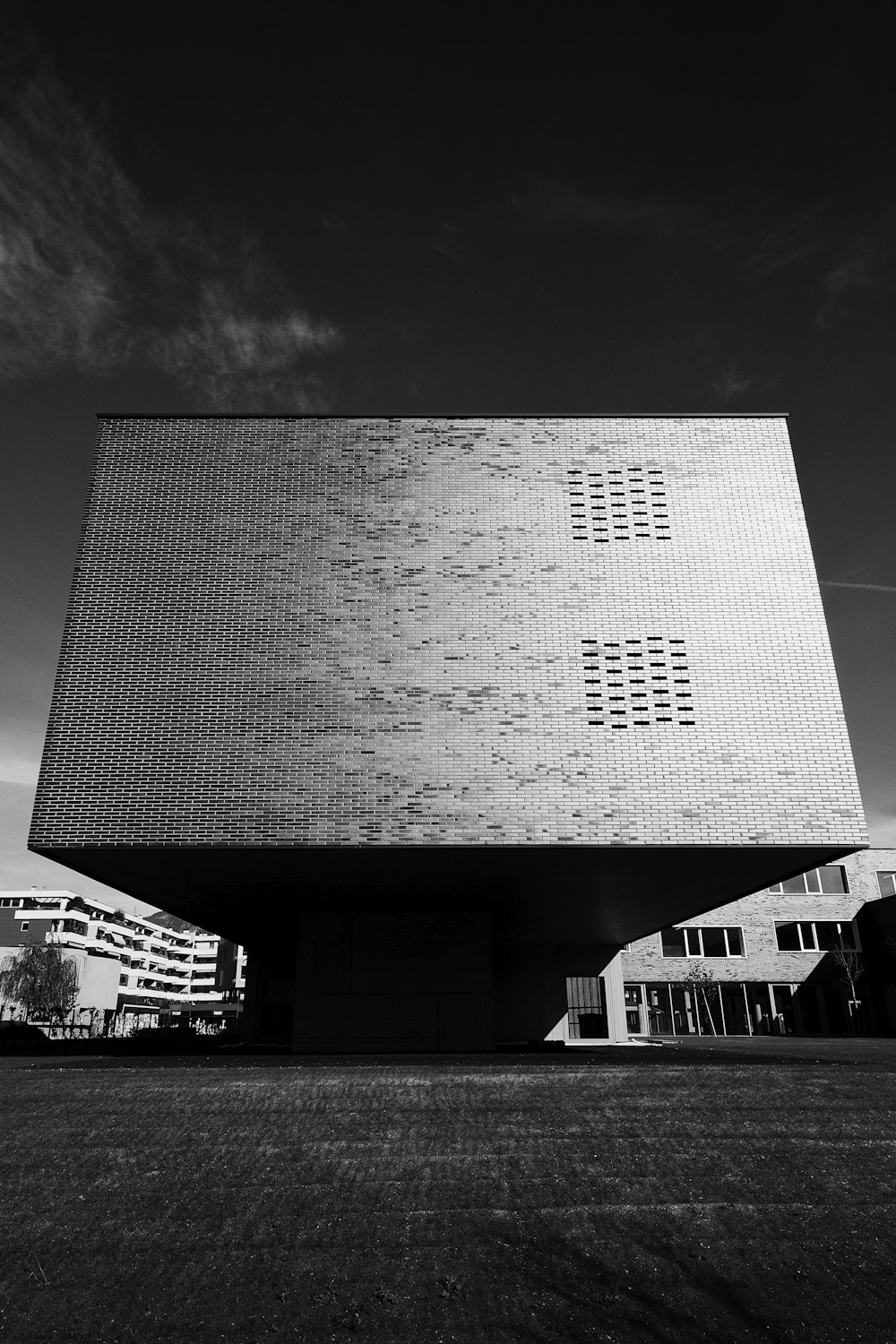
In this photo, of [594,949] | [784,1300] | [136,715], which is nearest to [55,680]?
[136,715]

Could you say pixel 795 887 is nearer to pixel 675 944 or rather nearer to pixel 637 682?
pixel 675 944

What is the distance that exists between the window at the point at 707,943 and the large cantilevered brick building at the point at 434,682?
802 inches

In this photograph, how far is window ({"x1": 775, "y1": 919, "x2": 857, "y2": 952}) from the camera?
40188 millimetres

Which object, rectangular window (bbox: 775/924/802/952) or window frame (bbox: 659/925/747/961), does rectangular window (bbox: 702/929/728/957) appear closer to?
window frame (bbox: 659/925/747/961)

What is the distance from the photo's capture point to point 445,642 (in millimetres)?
18422

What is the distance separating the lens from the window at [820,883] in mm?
41094

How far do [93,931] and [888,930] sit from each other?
71.1 metres

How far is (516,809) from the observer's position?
1698 centimetres

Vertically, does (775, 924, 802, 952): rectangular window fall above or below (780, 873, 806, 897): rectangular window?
below

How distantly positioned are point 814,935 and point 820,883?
2.44 meters

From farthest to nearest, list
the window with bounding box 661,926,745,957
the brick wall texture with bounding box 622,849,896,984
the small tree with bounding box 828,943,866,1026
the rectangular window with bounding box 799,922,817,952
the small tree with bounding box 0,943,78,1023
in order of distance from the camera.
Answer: the small tree with bounding box 0,943,78,1023
the window with bounding box 661,926,745,957
the rectangular window with bounding box 799,922,817,952
the brick wall texture with bounding box 622,849,896,984
the small tree with bounding box 828,943,866,1026

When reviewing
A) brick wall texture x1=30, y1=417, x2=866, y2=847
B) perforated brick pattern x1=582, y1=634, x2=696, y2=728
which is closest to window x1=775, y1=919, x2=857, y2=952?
brick wall texture x1=30, y1=417, x2=866, y2=847

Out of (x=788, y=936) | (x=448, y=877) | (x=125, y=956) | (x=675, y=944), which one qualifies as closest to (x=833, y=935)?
(x=788, y=936)

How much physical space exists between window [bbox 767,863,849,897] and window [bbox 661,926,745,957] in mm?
2919
